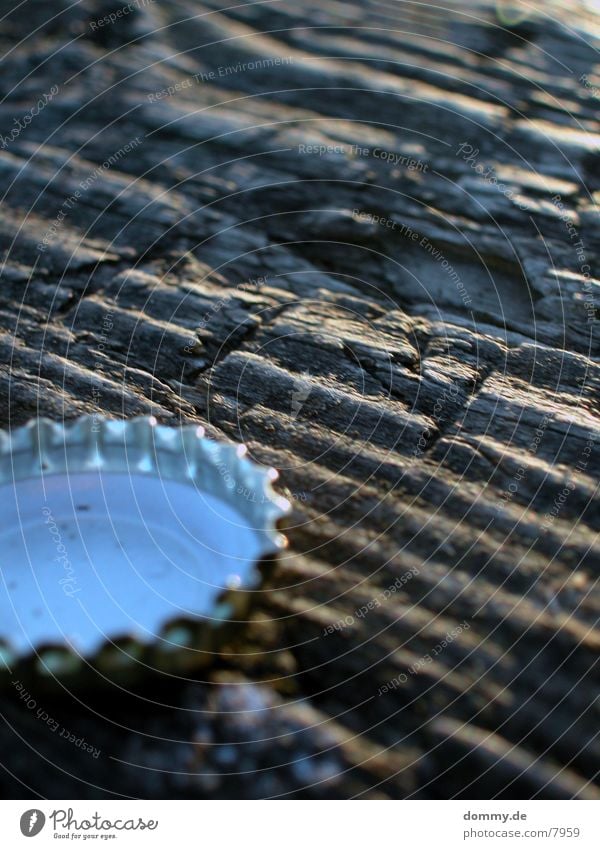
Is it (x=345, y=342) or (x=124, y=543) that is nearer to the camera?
(x=124, y=543)
